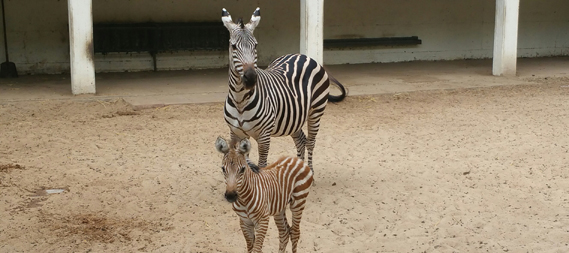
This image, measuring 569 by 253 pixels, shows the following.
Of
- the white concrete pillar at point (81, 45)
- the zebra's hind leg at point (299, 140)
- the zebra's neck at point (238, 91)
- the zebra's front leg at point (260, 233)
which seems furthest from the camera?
the white concrete pillar at point (81, 45)

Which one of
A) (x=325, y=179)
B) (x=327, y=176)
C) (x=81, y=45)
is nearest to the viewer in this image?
(x=325, y=179)

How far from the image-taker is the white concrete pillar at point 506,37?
46.0 feet

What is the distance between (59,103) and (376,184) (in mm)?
6022

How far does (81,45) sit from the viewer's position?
11.1m

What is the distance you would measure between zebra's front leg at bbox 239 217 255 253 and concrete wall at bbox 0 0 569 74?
35.7 ft

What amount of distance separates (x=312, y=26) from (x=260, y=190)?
27.8 feet

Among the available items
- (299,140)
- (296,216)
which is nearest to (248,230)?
(296,216)

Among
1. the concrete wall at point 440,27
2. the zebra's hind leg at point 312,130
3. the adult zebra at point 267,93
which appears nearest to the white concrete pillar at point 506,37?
the concrete wall at point 440,27

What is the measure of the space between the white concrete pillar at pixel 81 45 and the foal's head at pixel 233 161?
7.92 m

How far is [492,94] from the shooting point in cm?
1201

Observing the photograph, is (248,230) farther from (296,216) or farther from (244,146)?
(244,146)

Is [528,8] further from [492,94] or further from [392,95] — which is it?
[392,95]

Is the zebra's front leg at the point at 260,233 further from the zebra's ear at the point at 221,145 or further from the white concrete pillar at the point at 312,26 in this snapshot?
the white concrete pillar at the point at 312,26

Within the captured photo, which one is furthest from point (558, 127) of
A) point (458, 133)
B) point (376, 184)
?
point (376, 184)
